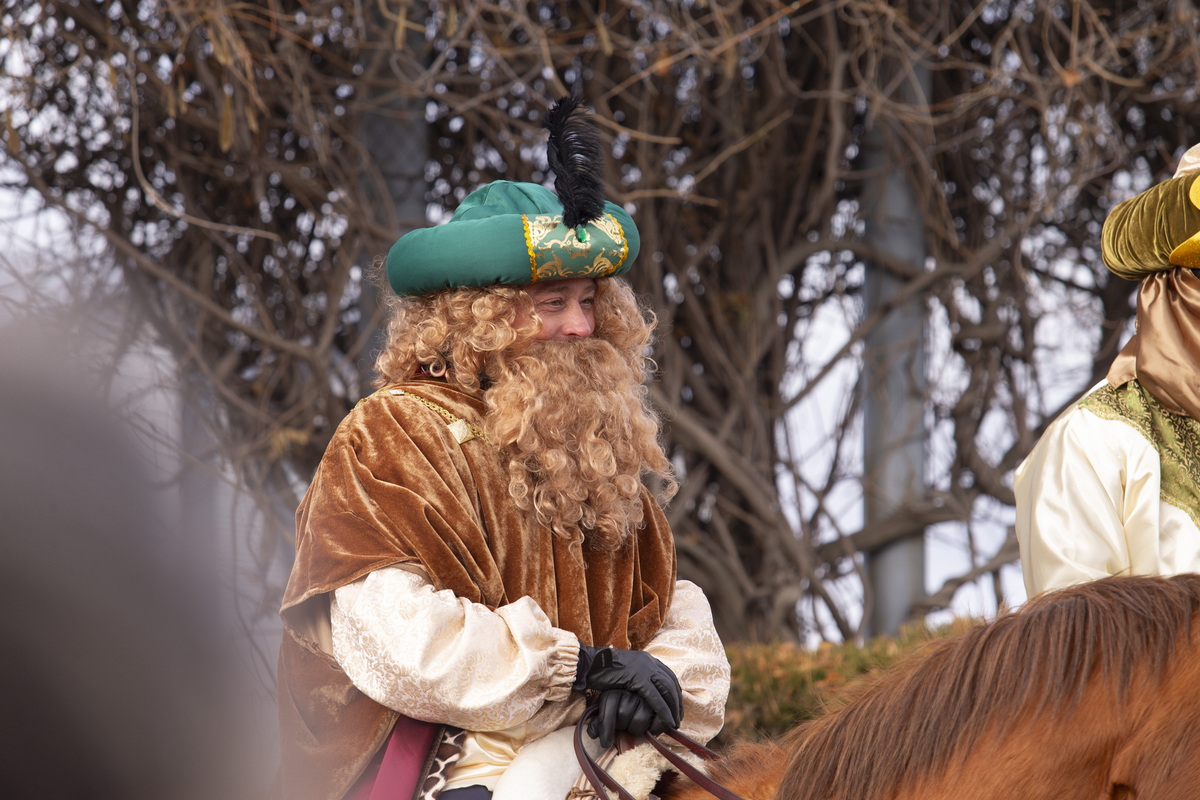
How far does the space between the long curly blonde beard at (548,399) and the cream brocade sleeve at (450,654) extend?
0.78ft

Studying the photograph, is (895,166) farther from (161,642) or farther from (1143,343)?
(161,642)

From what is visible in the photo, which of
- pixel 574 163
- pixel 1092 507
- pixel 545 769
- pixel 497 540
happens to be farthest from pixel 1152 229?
pixel 545 769

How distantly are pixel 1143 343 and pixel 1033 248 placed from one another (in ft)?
9.23

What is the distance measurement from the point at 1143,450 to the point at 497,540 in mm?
1174

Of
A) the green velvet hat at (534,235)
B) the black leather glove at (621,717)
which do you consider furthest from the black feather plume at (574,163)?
the black leather glove at (621,717)

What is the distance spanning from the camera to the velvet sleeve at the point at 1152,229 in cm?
190

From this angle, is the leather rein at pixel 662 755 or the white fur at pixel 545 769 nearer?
the leather rein at pixel 662 755

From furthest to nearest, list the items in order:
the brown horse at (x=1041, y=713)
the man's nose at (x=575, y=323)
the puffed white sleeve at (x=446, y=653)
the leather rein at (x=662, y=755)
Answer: the man's nose at (x=575, y=323)
the puffed white sleeve at (x=446, y=653)
the leather rein at (x=662, y=755)
the brown horse at (x=1041, y=713)

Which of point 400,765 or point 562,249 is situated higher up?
point 562,249

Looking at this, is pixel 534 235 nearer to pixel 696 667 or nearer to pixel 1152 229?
pixel 696 667

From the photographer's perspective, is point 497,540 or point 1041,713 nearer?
point 1041,713

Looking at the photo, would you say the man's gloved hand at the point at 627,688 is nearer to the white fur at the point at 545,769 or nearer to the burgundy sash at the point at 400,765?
the white fur at the point at 545,769

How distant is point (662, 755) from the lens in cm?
160

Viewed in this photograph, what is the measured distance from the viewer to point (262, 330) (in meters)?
4.06
